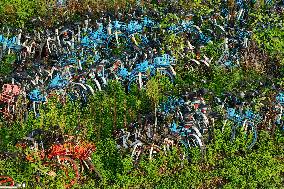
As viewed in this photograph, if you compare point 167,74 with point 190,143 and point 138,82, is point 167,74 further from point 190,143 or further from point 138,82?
point 190,143

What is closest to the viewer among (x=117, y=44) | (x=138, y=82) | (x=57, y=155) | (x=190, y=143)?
(x=57, y=155)

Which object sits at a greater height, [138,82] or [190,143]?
[138,82]

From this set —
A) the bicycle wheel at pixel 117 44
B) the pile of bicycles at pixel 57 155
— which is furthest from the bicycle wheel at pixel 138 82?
the pile of bicycles at pixel 57 155

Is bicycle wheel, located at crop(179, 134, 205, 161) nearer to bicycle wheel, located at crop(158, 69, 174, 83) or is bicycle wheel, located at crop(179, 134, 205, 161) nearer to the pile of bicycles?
the pile of bicycles

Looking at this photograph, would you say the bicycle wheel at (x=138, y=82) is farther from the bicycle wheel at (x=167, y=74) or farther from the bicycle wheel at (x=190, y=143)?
the bicycle wheel at (x=190, y=143)

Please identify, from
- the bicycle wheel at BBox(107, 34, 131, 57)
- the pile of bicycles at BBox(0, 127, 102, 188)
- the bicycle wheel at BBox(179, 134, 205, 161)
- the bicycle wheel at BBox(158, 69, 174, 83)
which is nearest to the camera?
the pile of bicycles at BBox(0, 127, 102, 188)

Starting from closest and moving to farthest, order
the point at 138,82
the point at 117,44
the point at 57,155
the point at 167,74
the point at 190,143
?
1. the point at 57,155
2. the point at 190,143
3. the point at 138,82
4. the point at 167,74
5. the point at 117,44

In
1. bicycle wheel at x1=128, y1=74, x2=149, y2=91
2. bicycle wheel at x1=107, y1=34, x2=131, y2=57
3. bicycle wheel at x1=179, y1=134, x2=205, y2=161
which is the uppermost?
bicycle wheel at x1=107, y1=34, x2=131, y2=57

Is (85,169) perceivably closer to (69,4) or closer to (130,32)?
(130,32)

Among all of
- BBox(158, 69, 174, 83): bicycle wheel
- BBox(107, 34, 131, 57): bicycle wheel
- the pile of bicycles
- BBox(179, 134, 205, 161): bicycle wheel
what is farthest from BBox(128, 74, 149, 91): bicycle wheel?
the pile of bicycles

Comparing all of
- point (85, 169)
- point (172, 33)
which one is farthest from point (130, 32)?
point (85, 169)

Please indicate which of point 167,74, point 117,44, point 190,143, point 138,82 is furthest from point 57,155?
point 117,44

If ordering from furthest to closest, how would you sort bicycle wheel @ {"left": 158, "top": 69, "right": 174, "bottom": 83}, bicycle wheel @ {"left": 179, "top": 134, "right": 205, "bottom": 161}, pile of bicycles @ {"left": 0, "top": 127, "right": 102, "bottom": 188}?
bicycle wheel @ {"left": 158, "top": 69, "right": 174, "bottom": 83}
bicycle wheel @ {"left": 179, "top": 134, "right": 205, "bottom": 161}
pile of bicycles @ {"left": 0, "top": 127, "right": 102, "bottom": 188}

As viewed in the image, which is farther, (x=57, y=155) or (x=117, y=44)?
(x=117, y=44)
